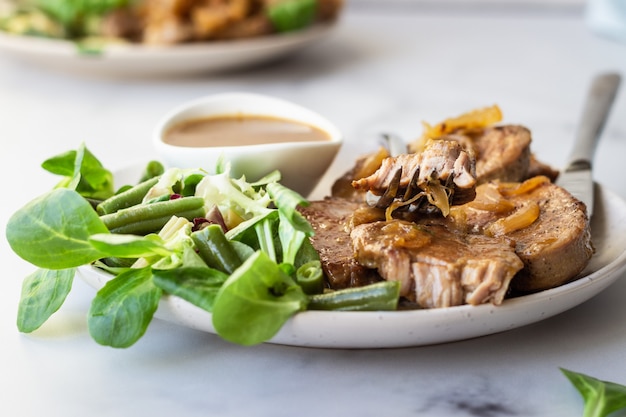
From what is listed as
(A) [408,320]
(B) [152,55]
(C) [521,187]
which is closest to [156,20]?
(B) [152,55]

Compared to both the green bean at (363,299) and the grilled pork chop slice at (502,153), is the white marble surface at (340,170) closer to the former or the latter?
the green bean at (363,299)

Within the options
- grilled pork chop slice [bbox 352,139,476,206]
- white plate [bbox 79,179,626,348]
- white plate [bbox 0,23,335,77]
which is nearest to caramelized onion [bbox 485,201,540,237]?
grilled pork chop slice [bbox 352,139,476,206]

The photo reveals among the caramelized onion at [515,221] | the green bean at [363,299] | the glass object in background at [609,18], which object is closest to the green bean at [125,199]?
the green bean at [363,299]

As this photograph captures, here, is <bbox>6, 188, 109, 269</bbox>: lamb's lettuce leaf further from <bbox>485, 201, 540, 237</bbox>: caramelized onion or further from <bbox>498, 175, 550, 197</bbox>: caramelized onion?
<bbox>498, 175, 550, 197</bbox>: caramelized onion

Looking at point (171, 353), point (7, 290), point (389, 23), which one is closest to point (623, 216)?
point (171, 353)

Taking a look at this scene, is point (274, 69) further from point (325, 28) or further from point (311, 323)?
point (311, 323)
